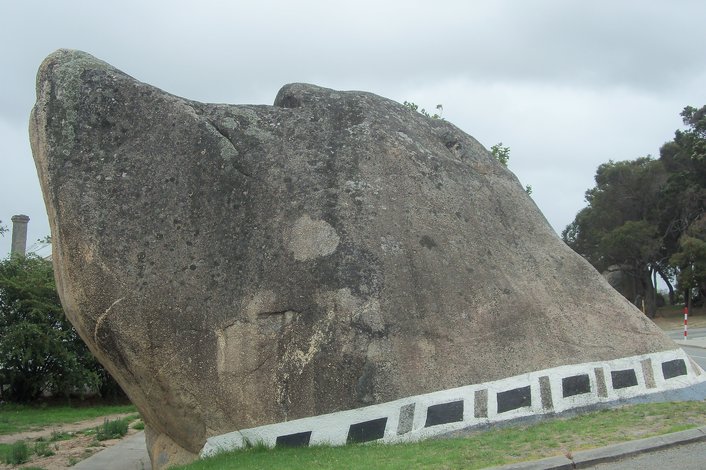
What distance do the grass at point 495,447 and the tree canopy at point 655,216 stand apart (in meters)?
30.3

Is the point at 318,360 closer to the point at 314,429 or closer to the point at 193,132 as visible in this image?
the point at 314,429

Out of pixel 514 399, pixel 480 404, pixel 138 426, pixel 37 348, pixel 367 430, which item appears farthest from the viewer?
pixel 37 348

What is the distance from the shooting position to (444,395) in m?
7.96

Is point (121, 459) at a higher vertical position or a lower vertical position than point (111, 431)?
lower

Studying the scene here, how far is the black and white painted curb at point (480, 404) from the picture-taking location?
25.6 ft

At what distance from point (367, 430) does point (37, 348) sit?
14496 millimetres

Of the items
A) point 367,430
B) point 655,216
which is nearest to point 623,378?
point 367,430

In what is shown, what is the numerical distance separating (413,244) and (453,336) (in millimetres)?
1117

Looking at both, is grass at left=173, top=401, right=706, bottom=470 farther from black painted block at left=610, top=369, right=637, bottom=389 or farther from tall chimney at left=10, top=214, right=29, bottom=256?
tall chimney at left=10, top=214, right=29, bottom=256

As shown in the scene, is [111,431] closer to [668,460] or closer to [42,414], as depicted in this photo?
[42,414]

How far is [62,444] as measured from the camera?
13.8 metres

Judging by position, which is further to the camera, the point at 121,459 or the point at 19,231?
the point at 19,231

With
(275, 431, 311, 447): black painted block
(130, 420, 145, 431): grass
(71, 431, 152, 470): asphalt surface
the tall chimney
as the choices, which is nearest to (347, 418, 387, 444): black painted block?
(275, 431, 311, 447): black painted block

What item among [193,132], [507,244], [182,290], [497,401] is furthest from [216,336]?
[507,244]
